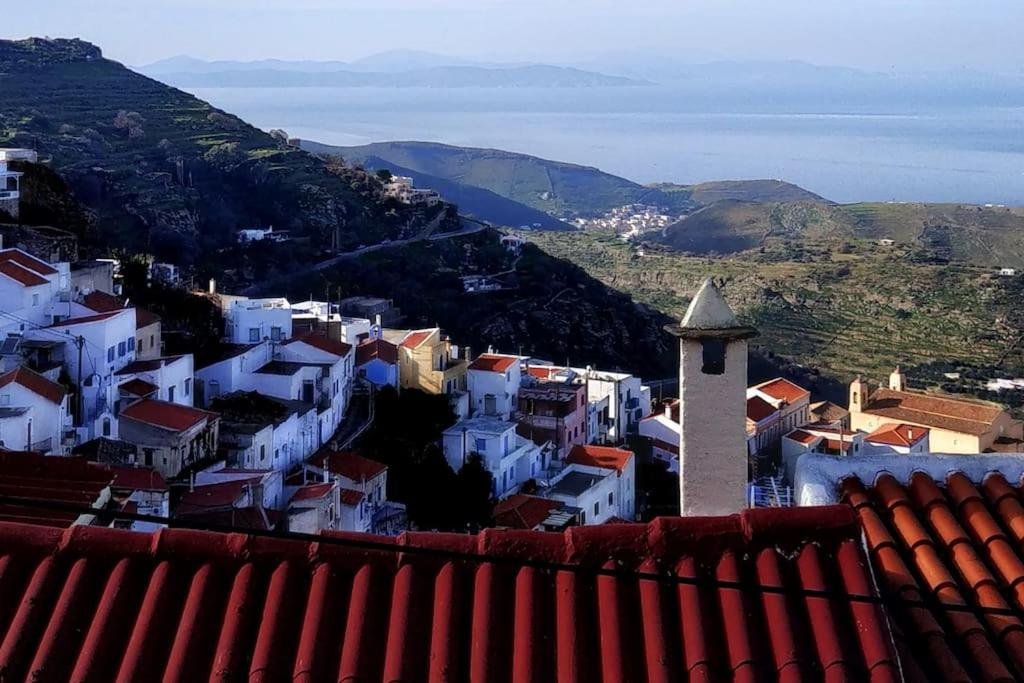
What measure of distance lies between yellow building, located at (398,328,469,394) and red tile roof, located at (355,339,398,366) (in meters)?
0.20

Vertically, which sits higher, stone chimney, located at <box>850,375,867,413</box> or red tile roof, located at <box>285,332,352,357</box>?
red tile roof, located at <box>285,332,352,357</box>

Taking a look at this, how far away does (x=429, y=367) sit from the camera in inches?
1067

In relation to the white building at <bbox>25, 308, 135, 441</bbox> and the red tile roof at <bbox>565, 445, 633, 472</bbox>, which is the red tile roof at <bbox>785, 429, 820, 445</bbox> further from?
the white building at <bbox>25, 308, 135, 441</bbox>

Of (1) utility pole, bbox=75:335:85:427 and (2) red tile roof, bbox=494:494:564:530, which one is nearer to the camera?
(1) utility pole, bbox=75:335:85:427

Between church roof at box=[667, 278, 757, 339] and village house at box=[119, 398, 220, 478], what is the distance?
1541 centimetres

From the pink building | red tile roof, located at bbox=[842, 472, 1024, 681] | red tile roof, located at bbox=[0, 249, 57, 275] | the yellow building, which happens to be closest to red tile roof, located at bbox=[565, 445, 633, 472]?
the pink building

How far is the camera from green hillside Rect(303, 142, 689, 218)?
12700 cm

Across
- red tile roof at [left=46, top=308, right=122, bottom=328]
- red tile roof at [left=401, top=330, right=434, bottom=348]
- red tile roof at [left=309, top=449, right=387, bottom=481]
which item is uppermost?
red tile roof at [left=46, top=308, right=122, bottom=328]

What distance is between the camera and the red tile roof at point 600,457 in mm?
23891

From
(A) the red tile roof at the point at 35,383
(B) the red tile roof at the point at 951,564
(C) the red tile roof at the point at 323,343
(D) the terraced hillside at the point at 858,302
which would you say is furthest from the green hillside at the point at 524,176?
(B) the red tile roof at the point at 951,564

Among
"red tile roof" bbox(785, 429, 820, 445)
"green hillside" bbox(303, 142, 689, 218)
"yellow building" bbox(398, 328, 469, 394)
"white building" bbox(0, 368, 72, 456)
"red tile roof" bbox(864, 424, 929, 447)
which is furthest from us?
"green hillside" bbox(303, 142, 689, 218)

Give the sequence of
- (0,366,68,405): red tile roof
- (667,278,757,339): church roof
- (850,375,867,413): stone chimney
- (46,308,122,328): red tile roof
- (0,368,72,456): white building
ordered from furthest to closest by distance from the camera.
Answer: (850,375,867,413): stone chimney
(46,308,122,328): red tile roof
(0,366,68,405): red tile roof
(0,368,72,456): white building
(667,278,757,339): church roof

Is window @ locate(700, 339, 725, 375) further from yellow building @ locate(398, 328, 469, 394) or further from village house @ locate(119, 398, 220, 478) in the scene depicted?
→ yellow building @ locate(398, 328, 469, 394)

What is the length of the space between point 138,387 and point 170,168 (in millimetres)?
39169
